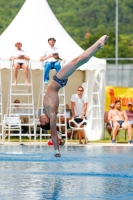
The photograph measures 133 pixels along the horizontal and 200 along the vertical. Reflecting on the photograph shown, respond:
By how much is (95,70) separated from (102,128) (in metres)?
1.81

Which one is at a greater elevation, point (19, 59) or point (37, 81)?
point (19, 59)

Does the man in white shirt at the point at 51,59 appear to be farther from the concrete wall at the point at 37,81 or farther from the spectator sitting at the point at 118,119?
the concrete wall at the point at 37,81

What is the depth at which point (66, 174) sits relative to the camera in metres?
11.1

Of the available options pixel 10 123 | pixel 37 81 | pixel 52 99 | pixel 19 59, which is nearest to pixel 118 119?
pixel 10 123

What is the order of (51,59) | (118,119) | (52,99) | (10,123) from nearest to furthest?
(52,99) < (51,59) < (10,123) < (118,119)

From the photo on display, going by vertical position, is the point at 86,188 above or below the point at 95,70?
below

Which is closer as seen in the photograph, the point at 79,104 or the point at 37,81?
the point at 79,104

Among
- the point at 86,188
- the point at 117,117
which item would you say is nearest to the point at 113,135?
the point at 117,117

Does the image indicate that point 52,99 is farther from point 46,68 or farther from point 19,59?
point 19,59

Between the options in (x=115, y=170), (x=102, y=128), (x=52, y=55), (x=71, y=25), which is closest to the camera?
(x=115, y=170)

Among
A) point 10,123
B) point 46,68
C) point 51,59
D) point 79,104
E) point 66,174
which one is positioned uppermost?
point 51,59

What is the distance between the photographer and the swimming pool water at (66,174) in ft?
29.1

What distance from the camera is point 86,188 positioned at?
944 cm

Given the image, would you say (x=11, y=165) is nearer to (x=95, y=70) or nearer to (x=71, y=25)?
(x=95, y=70)
